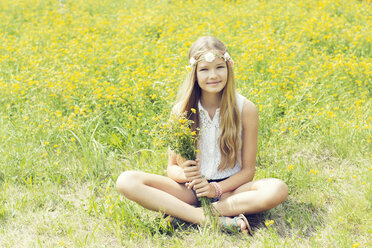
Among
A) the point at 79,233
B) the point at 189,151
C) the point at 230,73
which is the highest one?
the point at 230,73

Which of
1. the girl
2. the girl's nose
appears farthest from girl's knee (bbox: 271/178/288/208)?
the girl's nose

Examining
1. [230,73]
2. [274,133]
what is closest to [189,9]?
[274,133]

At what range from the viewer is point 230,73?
266 centimetres

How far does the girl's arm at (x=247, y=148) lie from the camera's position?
8.75ft

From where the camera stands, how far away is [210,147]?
275 cm

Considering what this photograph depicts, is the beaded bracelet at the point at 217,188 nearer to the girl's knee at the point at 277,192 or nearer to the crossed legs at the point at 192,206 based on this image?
the crossed legs at the point at 192,206

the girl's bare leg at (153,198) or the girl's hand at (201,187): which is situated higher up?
the girl's hand at (201,187)

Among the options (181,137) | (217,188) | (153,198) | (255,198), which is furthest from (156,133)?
(255,198)

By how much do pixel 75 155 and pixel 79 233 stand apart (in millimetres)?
943

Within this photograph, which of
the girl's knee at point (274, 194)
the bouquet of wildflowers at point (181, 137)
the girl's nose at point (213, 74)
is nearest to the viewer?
the bouquet of wildflowers at point (181, 137)

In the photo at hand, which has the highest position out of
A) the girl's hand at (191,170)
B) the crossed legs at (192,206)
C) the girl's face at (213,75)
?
the girl's face at (213,75)

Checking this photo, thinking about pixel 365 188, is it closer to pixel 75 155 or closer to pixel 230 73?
pixel 230 73

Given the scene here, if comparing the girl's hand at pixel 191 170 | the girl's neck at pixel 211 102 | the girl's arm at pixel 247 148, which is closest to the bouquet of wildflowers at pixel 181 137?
the girl's hand at pixel 191 170

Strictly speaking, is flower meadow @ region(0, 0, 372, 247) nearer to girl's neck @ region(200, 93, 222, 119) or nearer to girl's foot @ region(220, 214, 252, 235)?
girl's foot @ region(220, 214, 252, 235)
